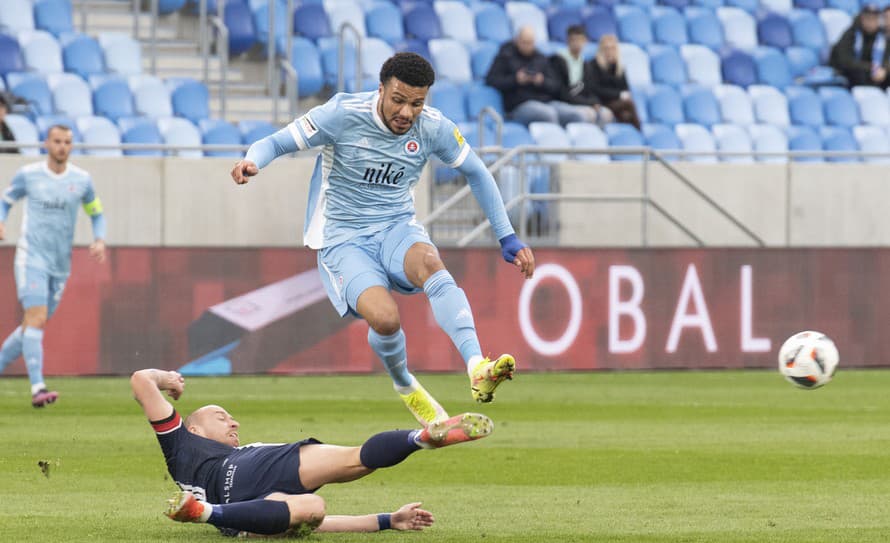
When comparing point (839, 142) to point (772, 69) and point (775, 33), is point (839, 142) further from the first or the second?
point (775, 33)

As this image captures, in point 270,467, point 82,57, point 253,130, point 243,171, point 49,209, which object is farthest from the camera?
point 82,57

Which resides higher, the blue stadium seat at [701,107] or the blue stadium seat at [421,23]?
the blue stadium seat at [421,23]

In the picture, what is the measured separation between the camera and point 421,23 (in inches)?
906

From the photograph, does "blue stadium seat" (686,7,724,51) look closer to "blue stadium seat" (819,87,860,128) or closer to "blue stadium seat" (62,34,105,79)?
"blue stadium seat" (819,87,860,128)

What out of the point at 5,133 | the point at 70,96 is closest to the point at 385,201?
the point at 5,133

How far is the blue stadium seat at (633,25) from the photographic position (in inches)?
960

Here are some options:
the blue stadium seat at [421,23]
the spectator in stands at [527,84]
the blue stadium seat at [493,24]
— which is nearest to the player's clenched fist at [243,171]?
the spectator in stands at [527,84]

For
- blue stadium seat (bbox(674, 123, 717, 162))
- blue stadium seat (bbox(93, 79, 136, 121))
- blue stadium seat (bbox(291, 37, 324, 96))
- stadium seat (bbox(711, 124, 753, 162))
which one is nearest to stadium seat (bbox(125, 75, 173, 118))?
blue stadium seat (bbox(93, 79, 136, 121))

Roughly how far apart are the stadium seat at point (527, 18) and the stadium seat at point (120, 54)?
5579mm

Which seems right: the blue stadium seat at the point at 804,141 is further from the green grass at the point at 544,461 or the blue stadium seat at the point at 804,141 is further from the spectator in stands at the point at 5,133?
the spectator in stands at the point at 5,133

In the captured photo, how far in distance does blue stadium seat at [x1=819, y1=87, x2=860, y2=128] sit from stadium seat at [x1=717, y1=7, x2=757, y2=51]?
160cm

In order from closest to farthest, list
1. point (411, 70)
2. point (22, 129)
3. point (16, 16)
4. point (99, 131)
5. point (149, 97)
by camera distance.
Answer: point (411, 70), point (22, 129), point (99, 131), point (149, 97), point (16, 16)

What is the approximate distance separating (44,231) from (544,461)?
600 cm

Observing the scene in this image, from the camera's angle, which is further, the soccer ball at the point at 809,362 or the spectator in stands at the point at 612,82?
the spectator in stands at the point at 612,82
